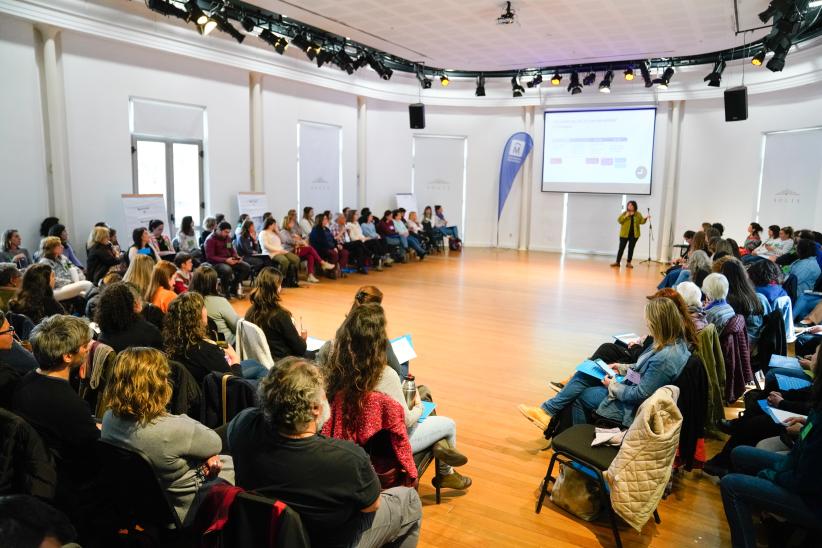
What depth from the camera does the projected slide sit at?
13312 millimetres

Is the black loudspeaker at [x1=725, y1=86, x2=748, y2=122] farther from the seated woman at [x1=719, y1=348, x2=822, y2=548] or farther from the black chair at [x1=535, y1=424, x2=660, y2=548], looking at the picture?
the seated woman at [x1=719, y1=348, x2=822, y2=548]

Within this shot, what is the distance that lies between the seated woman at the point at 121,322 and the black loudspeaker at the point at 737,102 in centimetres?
1028

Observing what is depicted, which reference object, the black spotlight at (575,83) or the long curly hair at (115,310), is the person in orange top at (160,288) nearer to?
the long curly hair at (115,310)

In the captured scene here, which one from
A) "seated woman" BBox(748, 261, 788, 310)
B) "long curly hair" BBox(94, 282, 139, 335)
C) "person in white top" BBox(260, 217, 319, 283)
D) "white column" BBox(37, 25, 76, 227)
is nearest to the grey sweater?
"long curly hair" BBox(94, 282, 139, 335)

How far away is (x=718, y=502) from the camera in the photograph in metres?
3.37

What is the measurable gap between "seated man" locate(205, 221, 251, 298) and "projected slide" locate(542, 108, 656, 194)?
8.43 m

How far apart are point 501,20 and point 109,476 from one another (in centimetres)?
782

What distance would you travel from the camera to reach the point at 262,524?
177cm

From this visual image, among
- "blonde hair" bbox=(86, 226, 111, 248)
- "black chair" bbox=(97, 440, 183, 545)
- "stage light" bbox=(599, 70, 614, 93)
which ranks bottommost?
"black chair" bbox=(97, 440, 183, 545)

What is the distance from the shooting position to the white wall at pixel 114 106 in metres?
8.38

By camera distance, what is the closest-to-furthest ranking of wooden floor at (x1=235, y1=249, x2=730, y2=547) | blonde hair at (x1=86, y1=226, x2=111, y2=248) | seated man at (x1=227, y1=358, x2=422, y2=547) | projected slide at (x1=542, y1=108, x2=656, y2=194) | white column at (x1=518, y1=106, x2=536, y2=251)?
seated man at (x1=227, y1=358, x2=422, y2=547), wooden floor at (x1=235, y1=249, x2=730, y2=547), blonde hair at (x1=86, y1=226, x2=111, y2=248), projected slide at (x1=542, y1=108, x2=656, y2=194), white column at (x1=518, y1=106, x2=536, y2=251)

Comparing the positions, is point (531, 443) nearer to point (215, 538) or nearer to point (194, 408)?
point (194, 408)

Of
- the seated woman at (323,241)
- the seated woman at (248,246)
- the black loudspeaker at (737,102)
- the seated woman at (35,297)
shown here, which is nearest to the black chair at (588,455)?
the seated woman at (35,297)

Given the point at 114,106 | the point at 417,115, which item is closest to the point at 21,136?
the point at 114,106
